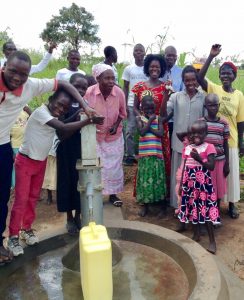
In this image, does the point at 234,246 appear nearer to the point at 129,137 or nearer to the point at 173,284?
the point at 173,284

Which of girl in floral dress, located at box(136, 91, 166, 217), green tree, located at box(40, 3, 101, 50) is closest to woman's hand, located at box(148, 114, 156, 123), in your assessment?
girl in floral dress, located at box(136, 91, 166, 217)

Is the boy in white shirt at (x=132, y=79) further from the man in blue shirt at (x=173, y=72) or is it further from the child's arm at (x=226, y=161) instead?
the child's arm at (x=226, y=161)

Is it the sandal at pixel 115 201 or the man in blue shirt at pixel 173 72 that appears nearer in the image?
the sandal at pixel 115 201

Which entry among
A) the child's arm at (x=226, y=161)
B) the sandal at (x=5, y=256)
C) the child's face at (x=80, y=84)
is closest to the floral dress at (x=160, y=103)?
the child's arm at (x=226, y=161)

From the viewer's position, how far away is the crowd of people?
260 centimetres

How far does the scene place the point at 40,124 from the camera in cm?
272

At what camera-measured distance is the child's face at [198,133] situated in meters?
3.22

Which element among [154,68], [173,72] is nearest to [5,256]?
[154,68]

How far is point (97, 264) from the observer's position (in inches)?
69.2

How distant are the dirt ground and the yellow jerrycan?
1.47 meters

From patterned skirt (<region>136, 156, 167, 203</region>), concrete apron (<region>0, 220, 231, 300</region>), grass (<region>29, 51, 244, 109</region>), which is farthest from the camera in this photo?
grass (<region>29, 51, 244, 109</region>)

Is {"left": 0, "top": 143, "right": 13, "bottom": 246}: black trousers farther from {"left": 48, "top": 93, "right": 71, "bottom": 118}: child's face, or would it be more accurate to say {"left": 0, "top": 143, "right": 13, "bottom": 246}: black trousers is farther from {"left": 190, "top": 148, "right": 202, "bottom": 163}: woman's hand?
{"left": 190, "top": 148, "right": 202, "bottom": 163}: woman's hand

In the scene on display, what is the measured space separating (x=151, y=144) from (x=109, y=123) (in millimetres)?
477

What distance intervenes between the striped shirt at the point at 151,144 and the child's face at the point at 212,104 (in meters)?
0.57
